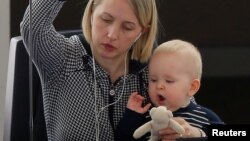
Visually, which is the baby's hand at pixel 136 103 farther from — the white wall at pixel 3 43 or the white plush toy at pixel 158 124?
the white wall at pixel 3 43

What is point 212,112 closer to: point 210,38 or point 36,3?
point 210,38

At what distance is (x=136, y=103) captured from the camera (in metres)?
1.21

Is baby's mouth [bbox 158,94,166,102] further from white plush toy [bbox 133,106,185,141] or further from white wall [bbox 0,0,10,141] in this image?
white wall [bbox 0,0,10,141]

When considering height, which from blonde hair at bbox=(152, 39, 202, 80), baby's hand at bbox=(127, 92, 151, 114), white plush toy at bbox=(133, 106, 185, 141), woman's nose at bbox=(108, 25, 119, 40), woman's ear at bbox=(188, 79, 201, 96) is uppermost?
woman's nose at bbox=(108, 25, 119, 40)

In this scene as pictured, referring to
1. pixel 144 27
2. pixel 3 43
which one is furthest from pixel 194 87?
pixel 3 43

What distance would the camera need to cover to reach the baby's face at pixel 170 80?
1.17 meters

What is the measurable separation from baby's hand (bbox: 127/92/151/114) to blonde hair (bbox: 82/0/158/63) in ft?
0.28

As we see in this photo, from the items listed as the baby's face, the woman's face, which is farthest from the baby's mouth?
the woman's face

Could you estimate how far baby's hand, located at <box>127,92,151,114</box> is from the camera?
119 cm

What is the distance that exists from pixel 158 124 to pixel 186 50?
0.19 m

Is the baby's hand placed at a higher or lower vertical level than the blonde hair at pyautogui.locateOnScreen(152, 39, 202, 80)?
lower

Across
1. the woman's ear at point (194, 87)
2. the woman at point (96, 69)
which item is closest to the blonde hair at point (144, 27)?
the woman at point (96, 69)

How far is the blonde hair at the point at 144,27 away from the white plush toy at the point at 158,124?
14 centimetres

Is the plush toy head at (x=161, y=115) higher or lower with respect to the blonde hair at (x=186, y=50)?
lower
